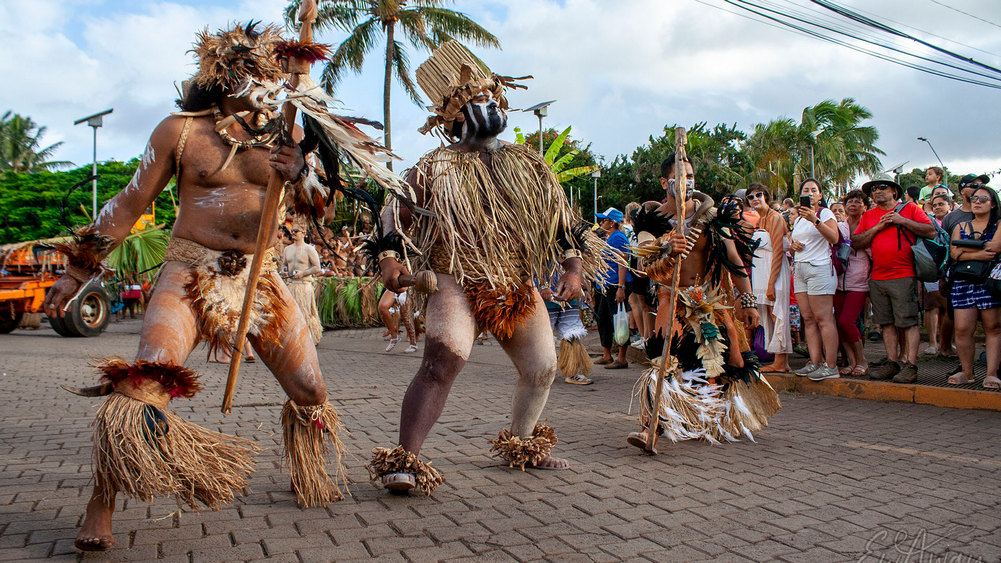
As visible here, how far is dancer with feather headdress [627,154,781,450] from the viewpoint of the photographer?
191 inches

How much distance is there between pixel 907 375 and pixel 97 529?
21.9 feet

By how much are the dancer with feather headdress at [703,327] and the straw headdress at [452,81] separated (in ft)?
4.92

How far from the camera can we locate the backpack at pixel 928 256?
6887 mm

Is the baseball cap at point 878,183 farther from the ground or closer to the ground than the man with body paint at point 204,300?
farther from the ground

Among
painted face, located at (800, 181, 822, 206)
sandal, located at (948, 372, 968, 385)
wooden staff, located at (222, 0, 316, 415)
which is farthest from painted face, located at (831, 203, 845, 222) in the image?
wooden staff, located at (222, 0, 316, 415)

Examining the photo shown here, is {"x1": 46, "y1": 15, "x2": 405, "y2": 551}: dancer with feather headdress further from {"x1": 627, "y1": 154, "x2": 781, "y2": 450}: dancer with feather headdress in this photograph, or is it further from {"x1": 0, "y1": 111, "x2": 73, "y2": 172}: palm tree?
{"x1": 0, "y1": 111, "x2": 73, "y2": 172}: palm tree

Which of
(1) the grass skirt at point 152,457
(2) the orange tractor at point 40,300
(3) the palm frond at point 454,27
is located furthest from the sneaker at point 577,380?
(3) the palm frond at point 454,27

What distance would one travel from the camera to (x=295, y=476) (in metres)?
3.49

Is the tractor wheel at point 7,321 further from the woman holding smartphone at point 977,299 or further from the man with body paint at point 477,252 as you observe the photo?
the woman holding smartphone at point 977,299

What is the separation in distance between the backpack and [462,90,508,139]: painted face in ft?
16.1

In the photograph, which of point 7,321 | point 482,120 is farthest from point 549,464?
point 7,321

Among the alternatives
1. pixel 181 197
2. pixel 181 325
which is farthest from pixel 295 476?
pixel 181 197

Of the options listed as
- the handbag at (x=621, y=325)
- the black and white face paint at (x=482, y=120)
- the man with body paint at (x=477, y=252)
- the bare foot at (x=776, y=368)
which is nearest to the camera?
the man with body paint at (x=477, y=252)

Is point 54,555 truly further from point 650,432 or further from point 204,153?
point 650,432
